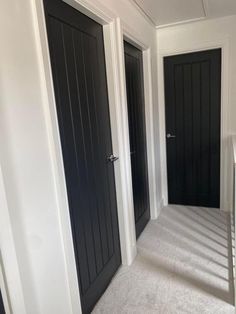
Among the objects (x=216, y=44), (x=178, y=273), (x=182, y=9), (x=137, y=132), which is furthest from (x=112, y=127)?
(x=216, y=44)

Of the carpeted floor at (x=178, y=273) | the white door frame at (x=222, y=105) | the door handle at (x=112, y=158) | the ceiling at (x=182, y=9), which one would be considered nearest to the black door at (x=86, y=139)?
the door handle at (x=112, y=158)

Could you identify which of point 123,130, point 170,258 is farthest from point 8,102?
point 170,258

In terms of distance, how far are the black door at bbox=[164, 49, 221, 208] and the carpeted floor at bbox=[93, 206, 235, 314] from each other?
50 centimetres

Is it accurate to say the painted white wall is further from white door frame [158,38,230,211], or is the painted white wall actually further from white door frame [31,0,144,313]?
white door frame [31,0,144,313]

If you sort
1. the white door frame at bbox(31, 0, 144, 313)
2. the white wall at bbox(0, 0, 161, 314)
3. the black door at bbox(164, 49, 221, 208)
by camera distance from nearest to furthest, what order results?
the white wall at bbox(0, 0, 161, 314) → the white door frame at bbox(31, 0, 144, 313) → the black door at bbox(164, 49, 221, 208)

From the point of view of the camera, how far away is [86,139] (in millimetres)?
1753

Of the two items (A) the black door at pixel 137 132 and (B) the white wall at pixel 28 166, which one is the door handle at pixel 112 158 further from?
(B) the white wall at pixel 28 166

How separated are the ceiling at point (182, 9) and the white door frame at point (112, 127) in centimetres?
68

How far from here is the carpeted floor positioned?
1.83 meters

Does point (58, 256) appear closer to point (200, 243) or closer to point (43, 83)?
point (43, 83)

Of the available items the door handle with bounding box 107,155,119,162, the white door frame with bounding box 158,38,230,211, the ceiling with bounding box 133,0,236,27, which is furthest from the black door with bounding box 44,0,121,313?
the white door frame with bounding box 158,38,230,211

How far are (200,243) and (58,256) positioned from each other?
5.62 ft

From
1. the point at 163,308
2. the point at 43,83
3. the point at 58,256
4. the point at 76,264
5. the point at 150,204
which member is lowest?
the point at 163,308

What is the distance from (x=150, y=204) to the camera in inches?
124
